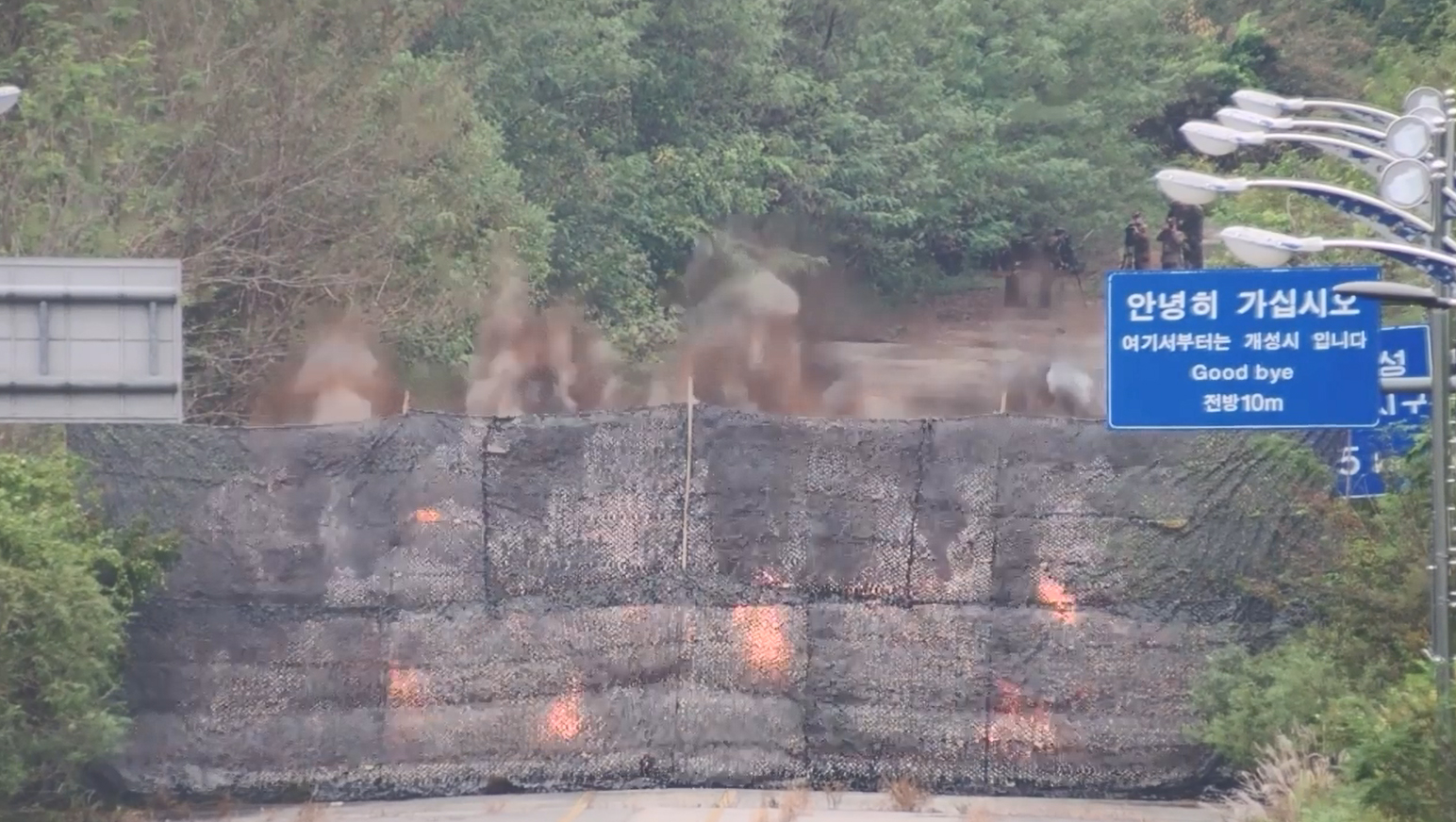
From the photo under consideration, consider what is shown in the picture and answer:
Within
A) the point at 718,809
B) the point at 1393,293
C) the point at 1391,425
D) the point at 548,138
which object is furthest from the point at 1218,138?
the point at 548,138

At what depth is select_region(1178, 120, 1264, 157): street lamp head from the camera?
500 inches

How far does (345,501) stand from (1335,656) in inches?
308

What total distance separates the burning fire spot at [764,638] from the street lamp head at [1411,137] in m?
6.26

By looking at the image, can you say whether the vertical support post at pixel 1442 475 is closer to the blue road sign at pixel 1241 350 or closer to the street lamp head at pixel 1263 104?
the blue road sign at pixel 1241 350

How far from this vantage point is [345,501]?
1586 cm

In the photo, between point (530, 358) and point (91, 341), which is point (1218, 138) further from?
point (530, 358)

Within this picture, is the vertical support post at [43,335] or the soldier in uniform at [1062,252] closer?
the vertical support post at [43,335]

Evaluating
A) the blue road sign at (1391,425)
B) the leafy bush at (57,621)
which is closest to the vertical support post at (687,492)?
the leafy bush at (57,621)

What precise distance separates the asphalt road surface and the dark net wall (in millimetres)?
170

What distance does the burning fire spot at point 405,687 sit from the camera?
623 inches

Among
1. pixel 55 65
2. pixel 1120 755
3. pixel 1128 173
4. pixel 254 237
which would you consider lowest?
pixel 1120 755

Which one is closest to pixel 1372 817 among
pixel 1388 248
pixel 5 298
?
pixel 1388 248

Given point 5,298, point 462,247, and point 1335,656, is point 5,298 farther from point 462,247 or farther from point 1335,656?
point 462,247

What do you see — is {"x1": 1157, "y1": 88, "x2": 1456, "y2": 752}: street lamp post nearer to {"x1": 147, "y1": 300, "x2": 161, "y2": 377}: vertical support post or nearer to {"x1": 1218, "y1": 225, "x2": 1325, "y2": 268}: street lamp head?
{"x1": 1218, "y1": 225, "x2": 1325, "y2": 268}: street lamp head
